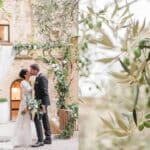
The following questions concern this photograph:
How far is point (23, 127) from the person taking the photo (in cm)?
179

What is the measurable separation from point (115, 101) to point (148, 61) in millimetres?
56

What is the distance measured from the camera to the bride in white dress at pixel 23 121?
5.50 ft

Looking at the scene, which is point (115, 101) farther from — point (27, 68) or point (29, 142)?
point (29, 142)

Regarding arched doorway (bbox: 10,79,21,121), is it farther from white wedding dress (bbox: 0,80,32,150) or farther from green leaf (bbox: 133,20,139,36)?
green leaf (bbox: 133,20,139,36)

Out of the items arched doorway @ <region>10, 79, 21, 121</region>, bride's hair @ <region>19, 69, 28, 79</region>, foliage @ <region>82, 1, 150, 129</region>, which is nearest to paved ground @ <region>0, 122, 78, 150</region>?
arched doorway @ <region>10, 79, 21, 121</region>

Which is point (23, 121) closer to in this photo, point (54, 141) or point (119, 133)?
point (54, 141)

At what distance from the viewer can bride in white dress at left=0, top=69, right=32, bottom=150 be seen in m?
1.68

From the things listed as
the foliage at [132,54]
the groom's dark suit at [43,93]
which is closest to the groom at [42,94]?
the groom's dark suit at [43,93]

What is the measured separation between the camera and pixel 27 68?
5.67 feet

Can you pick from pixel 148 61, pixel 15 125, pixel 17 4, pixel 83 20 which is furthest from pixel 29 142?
pixel 148 61

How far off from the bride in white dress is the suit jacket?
0.04 m

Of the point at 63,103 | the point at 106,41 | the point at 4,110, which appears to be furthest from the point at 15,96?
the point at 106,41

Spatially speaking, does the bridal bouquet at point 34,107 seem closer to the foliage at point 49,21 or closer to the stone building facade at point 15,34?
the stone building facade at point 15,34

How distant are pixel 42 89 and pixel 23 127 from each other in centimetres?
19
